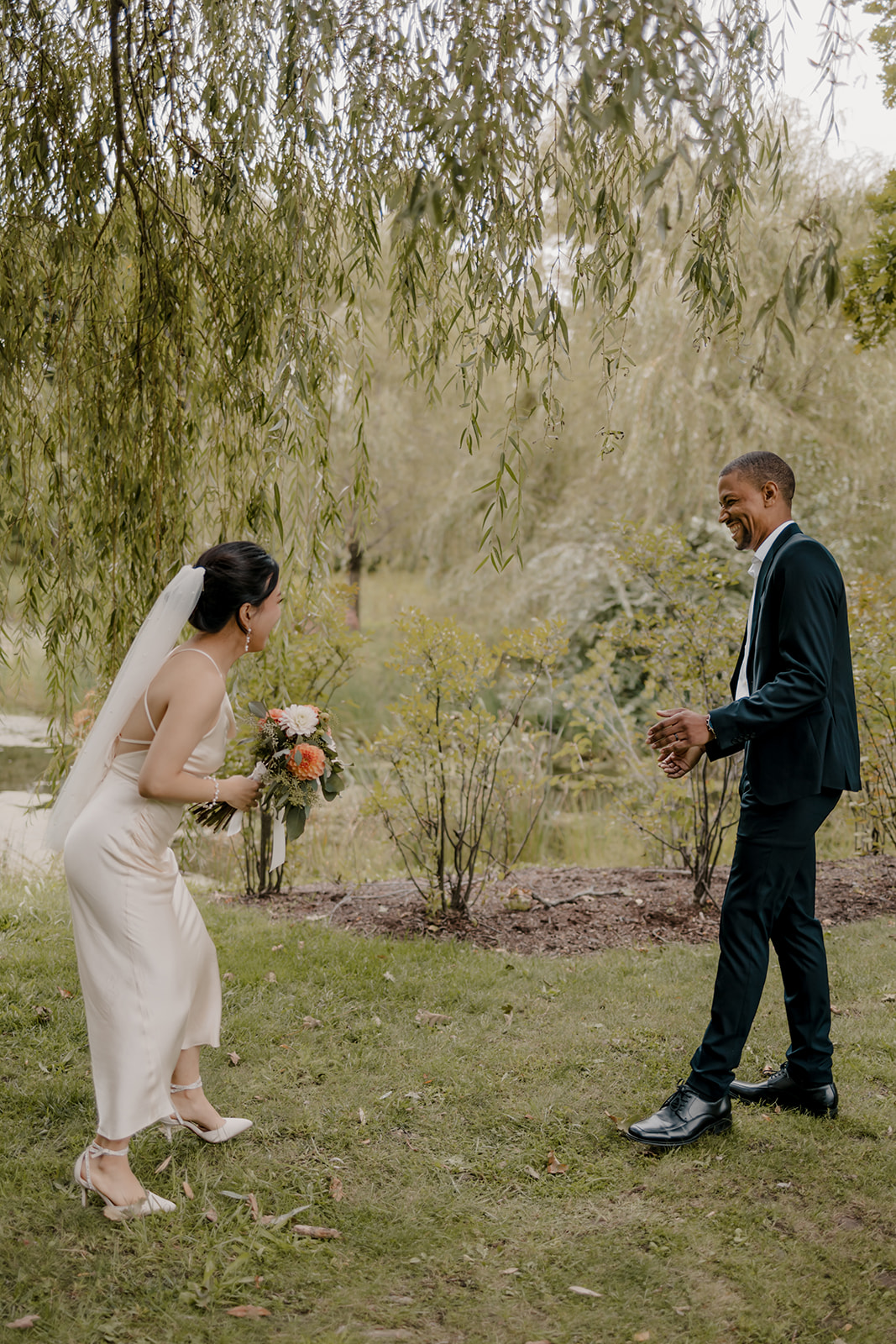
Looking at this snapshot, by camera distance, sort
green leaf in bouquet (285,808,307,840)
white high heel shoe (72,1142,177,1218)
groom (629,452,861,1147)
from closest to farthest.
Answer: white high heel shoe (72,1142,177,1218), groom (629,452,861,1147), green leaf in bouquet (285,808,307,840)

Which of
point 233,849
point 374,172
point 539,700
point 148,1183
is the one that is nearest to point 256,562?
point 374,172

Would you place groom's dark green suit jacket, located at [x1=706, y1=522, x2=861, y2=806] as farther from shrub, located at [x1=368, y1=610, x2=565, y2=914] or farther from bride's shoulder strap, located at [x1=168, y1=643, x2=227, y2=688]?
shrub, located at [x1=368, y1=610, x2=565, y2=914]

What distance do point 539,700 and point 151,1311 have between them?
9359mm

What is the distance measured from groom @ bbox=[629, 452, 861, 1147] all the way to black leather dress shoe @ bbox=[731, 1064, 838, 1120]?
112 millimetres

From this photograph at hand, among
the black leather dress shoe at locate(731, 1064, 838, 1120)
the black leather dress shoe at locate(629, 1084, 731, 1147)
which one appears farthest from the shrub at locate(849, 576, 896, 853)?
the black leather dress shoe at locate(629, 1084, 731, 1147)

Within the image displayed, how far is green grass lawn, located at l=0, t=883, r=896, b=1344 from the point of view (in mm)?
2408

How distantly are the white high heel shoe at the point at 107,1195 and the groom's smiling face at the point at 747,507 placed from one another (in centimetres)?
258

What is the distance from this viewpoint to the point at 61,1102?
3.43 m

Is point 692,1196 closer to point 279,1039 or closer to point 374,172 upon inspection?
point 279,1039

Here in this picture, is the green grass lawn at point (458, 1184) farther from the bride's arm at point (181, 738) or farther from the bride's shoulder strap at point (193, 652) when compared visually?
the bride's shoulder strap at point (193, 652)

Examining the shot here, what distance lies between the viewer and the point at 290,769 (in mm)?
3170

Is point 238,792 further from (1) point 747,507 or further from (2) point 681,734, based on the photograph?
(1) point 747,507

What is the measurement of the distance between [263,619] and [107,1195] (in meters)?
1.64

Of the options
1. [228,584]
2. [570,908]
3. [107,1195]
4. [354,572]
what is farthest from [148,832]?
[354,572]
